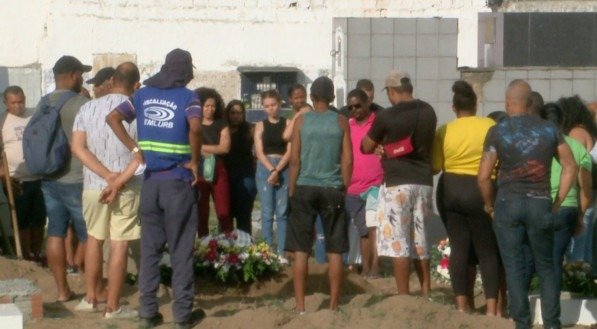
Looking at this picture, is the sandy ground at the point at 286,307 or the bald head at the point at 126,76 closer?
the sandy ground at the point at 286,307

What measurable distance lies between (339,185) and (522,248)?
1.56 m

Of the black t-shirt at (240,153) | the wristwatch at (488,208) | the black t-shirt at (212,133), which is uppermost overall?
the black t-shirt at (212,133)

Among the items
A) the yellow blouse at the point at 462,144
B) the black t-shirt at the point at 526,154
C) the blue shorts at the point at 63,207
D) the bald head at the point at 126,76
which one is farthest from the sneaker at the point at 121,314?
the black t-shirt at the point at 526,154

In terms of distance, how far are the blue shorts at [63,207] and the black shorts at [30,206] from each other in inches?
83.0

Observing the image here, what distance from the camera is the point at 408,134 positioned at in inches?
392

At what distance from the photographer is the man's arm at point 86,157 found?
930 centimetres

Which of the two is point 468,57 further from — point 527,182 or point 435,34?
point 527,182

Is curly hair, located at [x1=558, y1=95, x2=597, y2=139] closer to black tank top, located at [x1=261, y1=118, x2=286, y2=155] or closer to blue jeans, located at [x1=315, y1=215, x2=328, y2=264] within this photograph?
blue jeans, located at [x1=315, y1=215, x2=328, y2=264]

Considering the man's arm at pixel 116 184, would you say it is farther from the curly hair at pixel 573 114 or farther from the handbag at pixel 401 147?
the curly hair at pixel 573 114

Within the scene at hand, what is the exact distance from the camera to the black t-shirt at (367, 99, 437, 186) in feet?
32.7

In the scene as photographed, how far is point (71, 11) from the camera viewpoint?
29.6 m

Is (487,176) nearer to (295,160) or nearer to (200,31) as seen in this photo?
(295,160)

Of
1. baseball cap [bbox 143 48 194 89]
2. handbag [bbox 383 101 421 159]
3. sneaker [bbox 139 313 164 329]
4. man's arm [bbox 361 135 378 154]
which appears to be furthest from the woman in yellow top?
sneaker [bbox 139 313 164 329]

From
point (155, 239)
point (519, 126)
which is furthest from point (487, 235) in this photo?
point (155, 239)
